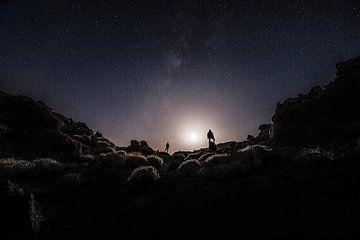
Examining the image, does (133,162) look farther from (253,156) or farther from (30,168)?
(253,156)

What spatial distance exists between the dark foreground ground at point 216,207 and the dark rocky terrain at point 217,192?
0.04 metres

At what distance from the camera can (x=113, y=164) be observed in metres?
25.5

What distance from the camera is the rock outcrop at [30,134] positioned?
2845 centimetres

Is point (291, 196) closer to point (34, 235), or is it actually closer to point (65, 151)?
point (34, 235)

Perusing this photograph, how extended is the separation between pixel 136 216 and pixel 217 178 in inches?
279

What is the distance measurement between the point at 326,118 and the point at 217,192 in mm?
16728

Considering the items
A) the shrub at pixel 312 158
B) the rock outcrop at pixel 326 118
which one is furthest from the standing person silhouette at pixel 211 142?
the shrub at pixel 312 158

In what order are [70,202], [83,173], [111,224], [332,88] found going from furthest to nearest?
[332,88]
[83,173]
[70,202]
[111,224]

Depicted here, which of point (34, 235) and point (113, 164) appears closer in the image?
point (34, 235)

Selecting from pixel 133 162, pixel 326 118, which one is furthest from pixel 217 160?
pixel 326 118

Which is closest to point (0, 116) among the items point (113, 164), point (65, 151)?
point (65, 151)

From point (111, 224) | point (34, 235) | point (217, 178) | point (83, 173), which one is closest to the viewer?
point (34, 235)

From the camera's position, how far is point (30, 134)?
31297 millimetres

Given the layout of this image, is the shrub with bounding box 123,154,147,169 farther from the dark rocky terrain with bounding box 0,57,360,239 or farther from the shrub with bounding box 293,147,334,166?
the shrub with bounding box 293,147,334,166
